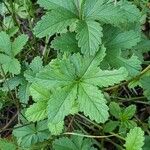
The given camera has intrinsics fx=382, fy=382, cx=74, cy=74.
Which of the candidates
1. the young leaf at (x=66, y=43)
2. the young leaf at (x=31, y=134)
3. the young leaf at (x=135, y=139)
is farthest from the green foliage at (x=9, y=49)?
the young leaf at (x=135, y=139)

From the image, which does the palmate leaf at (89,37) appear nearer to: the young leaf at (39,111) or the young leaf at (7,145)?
the young leaf at (39,111)

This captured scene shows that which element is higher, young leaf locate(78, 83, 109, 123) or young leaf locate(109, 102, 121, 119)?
young leaf locate(78, 83, 109, 123)

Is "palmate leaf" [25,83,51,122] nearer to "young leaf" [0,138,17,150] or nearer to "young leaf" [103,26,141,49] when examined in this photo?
"young leaf" [0,138,17,150]

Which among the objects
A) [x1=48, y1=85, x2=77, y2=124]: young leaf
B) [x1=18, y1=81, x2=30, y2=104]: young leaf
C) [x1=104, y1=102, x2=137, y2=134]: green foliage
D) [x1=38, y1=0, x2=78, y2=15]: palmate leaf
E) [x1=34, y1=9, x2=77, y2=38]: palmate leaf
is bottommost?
[x1=104, y1=102, x2=137, y2=134]: green foliage

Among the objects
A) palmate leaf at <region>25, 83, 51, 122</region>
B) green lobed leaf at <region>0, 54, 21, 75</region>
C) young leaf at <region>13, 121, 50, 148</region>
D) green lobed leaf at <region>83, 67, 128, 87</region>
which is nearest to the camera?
green lobed leaf at <region>83, 67, 128, 87</region>

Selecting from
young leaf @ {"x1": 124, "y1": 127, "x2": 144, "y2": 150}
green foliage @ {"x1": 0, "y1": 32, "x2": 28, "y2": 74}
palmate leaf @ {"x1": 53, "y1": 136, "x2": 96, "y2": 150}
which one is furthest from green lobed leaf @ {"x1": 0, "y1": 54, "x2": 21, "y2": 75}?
young leaf @ {"x1": 124, "y1": 127, "x2": 144, "y2": 150}

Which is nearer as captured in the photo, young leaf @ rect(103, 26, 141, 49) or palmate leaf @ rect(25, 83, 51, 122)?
young leaf @ rect(103, 26, 141, 49)

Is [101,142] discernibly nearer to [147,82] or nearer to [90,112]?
[147,82]
